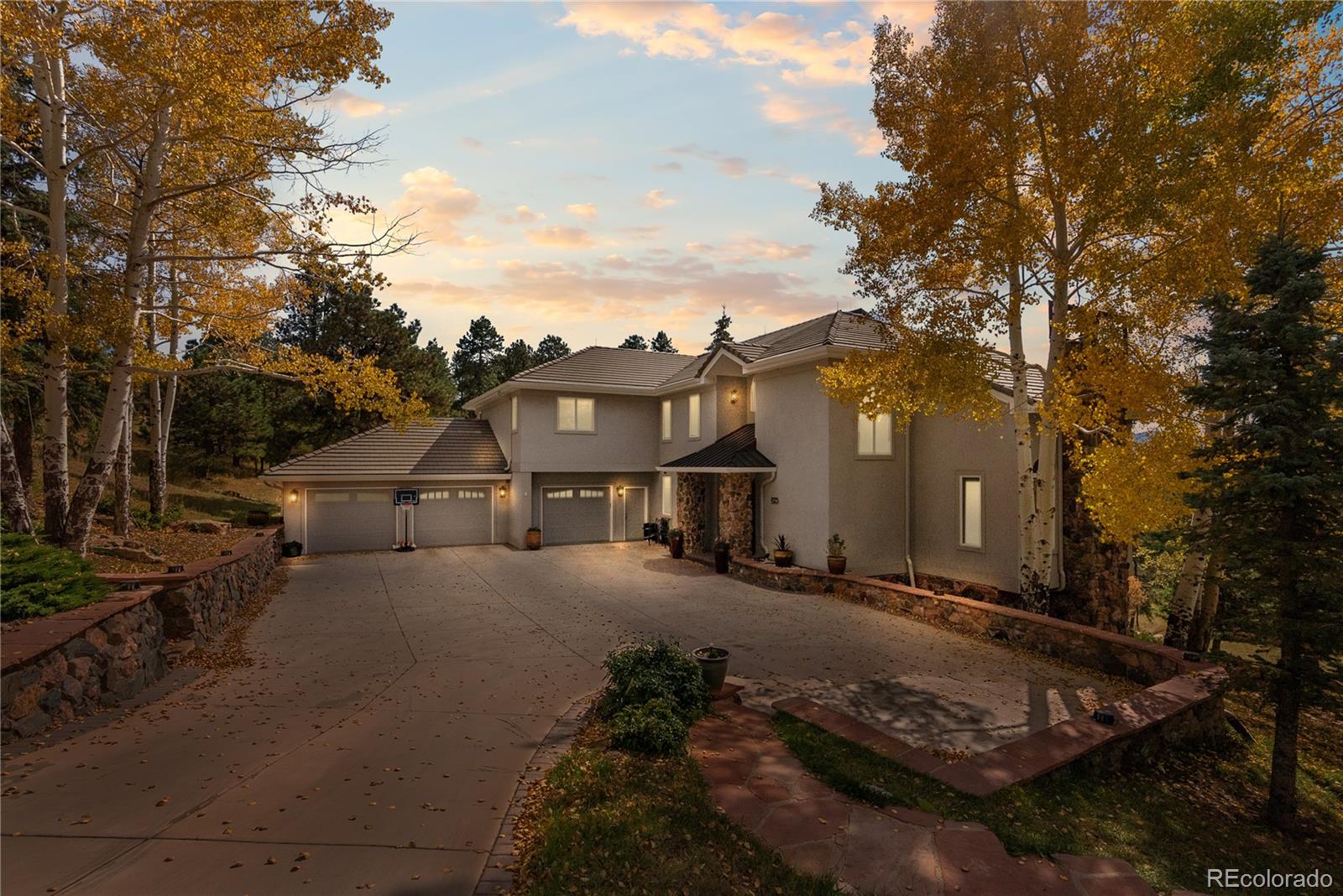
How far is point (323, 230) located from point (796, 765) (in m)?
10.3

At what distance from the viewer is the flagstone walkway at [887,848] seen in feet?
13.0

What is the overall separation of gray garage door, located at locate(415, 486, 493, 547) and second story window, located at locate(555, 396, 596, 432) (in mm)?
3733

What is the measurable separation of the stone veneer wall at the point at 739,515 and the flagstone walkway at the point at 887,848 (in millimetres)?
11558

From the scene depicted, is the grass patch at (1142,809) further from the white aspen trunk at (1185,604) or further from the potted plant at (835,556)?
the potted plant at (835,556)

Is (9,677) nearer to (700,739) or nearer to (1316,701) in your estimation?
(700,739)

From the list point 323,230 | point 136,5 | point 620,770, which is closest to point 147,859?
point 620,770

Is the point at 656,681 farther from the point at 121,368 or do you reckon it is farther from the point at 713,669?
the point at 121,368

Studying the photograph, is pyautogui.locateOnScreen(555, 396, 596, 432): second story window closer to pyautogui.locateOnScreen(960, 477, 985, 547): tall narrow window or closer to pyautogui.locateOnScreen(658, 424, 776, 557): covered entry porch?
pyautogui.locateOnScreen(658, 424, 776, 557): covered entry porch

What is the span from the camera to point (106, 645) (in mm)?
6781

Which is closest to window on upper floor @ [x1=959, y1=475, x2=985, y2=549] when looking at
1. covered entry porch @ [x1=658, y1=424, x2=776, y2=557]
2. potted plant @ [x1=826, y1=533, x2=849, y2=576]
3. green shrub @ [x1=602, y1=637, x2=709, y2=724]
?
potted plant @ [x1=826, y1=533, x2=849, y2=576]

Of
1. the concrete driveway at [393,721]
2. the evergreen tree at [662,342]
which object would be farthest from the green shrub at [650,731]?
the evergreen tree at [662,342]

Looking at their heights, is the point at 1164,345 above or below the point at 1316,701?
above

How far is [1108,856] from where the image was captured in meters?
4.61

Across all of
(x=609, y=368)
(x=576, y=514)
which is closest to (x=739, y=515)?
(x=576, y=514)
